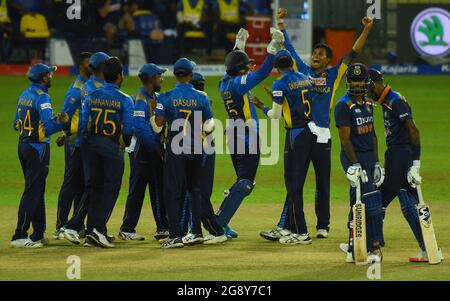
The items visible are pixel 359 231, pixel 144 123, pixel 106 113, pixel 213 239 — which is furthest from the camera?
pixel 144 123

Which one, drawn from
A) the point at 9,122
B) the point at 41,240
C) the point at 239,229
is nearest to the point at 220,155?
the point at 9,122

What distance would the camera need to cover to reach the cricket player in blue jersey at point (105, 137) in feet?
40.5

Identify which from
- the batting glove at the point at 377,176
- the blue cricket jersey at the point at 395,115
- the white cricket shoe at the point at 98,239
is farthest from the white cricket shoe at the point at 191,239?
the blue cricket jersey at the point at 395,115

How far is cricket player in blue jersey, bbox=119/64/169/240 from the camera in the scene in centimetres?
1309

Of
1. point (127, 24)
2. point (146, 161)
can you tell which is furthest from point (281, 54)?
point (127, 24)

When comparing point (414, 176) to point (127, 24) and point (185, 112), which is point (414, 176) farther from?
point (127, 24)

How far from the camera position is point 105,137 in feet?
40.6

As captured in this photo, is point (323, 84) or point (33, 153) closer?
point (33, 153)

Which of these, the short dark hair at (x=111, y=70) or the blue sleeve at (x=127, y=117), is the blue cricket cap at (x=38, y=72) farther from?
the blue sleeve at (x=127, y=117)

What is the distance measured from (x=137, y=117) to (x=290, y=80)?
6.06 ft

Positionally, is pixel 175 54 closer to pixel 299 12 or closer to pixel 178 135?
pixel 299 12

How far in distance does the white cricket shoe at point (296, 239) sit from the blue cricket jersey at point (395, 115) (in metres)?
1.61

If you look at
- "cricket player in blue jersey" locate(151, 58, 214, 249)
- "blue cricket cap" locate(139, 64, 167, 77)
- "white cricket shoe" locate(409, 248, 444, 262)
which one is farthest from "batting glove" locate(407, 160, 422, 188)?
"blue cricket cap" locate(139, 64, 167, 77)

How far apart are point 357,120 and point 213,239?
8.08 feet
